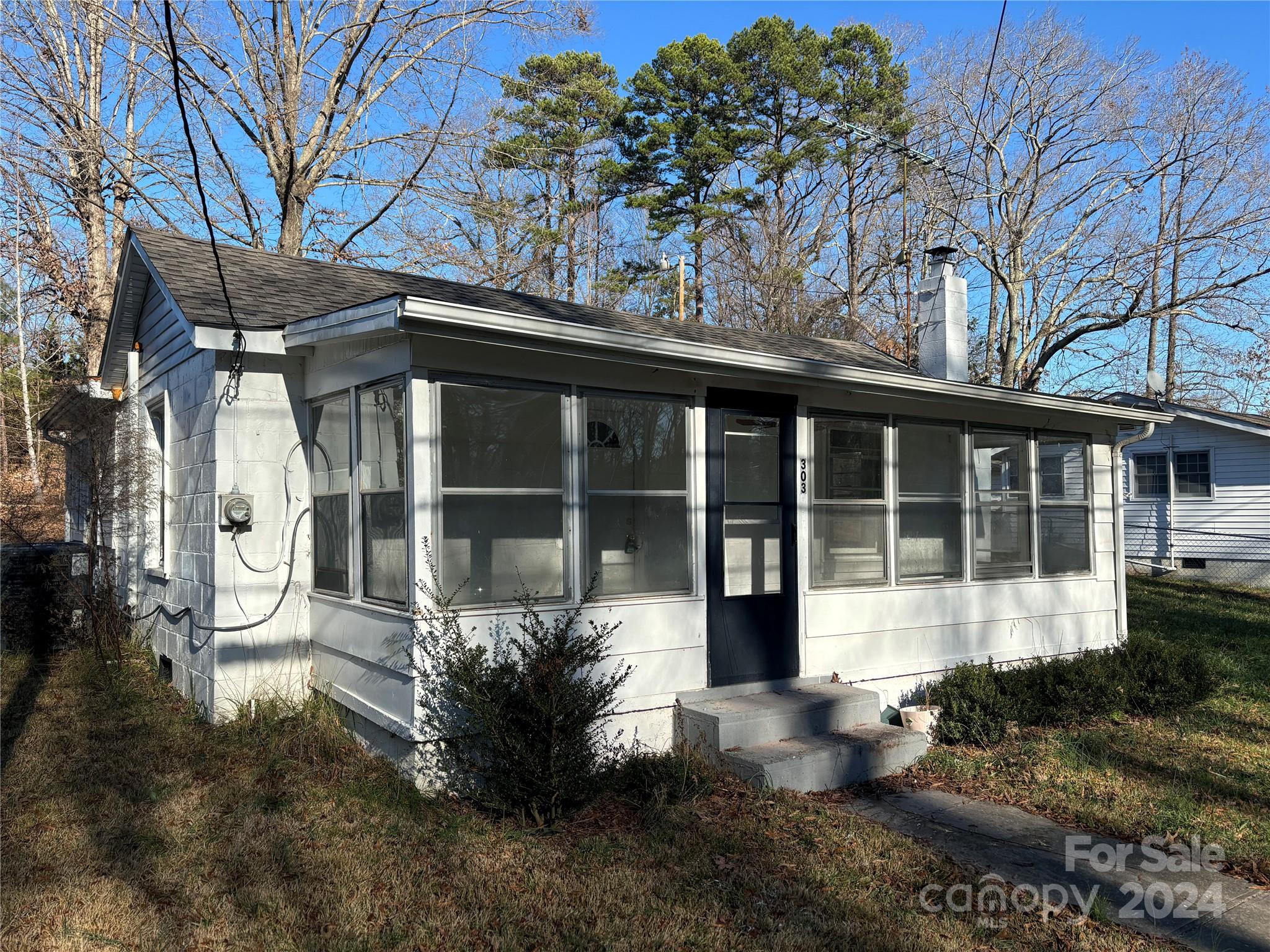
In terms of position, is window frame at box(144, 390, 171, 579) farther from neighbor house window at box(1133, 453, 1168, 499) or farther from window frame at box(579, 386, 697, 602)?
neighbor house window at box(1133, 453, 1168, 499)

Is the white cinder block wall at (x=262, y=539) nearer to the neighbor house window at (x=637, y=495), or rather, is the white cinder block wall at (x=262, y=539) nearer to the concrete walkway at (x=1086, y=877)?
the neighbor house window at (x=637, y=495)

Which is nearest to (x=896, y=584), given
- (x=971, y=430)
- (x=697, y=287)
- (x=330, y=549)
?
(x=971, y=430)

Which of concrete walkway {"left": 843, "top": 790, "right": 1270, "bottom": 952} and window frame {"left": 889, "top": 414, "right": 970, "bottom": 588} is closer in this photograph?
concrete walkway {"left": 843, "top": 790, "right": 1270, "bottom": 952}

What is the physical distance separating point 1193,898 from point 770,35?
21.5 m

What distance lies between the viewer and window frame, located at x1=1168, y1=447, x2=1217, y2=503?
19.2 metres

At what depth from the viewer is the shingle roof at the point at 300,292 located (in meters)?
6.52

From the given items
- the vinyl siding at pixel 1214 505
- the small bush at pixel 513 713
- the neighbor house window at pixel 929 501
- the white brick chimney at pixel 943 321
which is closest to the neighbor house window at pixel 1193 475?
the vinyl siding at pixel 1214 505

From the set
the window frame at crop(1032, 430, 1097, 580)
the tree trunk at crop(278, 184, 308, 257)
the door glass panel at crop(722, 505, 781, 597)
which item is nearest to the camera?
the door glass panel at crop(722, 505, 781, 597)

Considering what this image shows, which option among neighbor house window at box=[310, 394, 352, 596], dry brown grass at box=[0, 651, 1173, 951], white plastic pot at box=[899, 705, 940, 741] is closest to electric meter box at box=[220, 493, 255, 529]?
neighbor house window at box=[310, 394, 352, 596]

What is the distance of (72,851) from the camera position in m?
4.45

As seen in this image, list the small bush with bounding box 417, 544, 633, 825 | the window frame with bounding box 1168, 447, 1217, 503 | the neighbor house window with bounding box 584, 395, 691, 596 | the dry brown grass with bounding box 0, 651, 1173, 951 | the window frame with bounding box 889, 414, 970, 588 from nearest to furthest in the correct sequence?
1. the dry brown grass with bounding box 0, 651, 1173, 951
2. the small bush with bounding box 417, 544, 633, 825
3. the neighbor house window with bounding box 584, 395, 691, 596
4. the window frame with bounding box 889, 414, 970, 588
5. the window frame with bounding box 1168, 447, 1217, 503

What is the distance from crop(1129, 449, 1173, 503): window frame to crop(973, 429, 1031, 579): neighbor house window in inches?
528

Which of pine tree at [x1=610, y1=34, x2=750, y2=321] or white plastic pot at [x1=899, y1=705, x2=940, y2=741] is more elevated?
pine tree at [x1=610, y1=34, x2=750, y2=321]

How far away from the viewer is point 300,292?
730 centimetres
